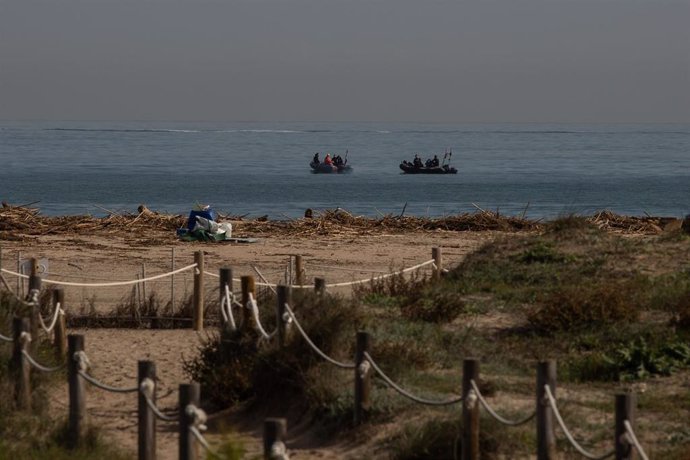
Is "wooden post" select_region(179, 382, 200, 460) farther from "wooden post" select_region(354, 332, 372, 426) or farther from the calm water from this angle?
the calm water

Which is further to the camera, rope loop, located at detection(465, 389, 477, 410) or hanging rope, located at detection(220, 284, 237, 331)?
hanging rope, located at detection(220, 284, 237, 331)

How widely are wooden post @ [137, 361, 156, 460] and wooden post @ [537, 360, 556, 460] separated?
2.68 meters

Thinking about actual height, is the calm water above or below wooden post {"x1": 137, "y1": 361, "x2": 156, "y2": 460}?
below

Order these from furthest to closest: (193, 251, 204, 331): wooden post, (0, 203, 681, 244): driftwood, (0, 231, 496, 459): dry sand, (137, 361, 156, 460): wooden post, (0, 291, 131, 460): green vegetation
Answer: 1. (0, 203, 681, 244): driftwood
2. (193, 251, 204, 331): wooden post
3. (0, 231, 496, 459): dry sand
4. (0, 291, 131, 460): green vegetation
5. (137, 361, 156, 460): wooden post

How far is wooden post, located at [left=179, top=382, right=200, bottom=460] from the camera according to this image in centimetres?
773

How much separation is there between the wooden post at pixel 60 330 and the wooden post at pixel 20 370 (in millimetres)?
2037

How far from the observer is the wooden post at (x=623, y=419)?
7.04m

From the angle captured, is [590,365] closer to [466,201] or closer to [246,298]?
[246,298]

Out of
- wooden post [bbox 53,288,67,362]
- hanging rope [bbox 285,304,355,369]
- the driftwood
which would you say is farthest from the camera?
the driftwood

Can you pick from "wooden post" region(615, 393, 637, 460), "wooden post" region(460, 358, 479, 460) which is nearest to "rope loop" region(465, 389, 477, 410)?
"wooden post" region(460, 358, 479, 460)

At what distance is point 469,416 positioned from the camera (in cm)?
828

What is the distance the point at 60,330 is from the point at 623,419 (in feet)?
25.4

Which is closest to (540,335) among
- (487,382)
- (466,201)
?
(487,382)

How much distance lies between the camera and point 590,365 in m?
11.6
